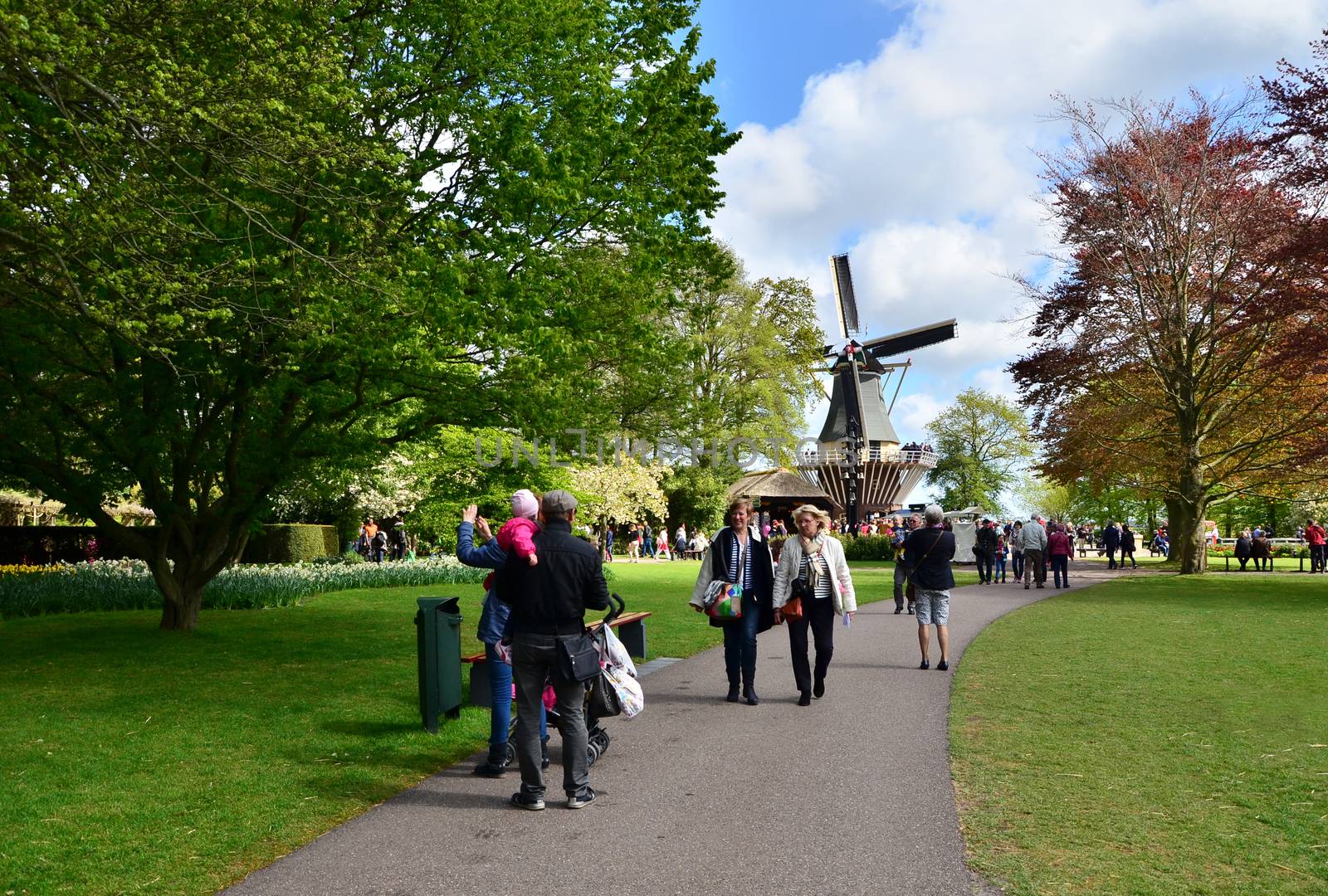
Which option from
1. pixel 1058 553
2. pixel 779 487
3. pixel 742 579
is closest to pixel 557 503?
pixel 742 579

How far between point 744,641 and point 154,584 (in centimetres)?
1516

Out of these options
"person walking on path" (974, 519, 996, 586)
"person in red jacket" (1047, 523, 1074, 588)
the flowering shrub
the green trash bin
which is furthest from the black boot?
"person walking on path" (974, 519, 996, 586)

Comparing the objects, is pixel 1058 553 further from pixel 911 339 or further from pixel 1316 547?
pixel 911 339

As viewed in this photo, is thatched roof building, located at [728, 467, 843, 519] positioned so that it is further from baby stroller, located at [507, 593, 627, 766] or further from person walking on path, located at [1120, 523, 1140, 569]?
baby stroller, located at [507, 593, 627, 766]

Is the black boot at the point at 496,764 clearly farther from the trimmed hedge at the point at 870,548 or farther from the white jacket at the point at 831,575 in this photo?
the trimmed hedge at the point at 870,548

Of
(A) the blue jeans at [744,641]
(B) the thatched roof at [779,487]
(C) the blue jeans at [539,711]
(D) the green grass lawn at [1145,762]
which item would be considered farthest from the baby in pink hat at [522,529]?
(B) the thatched roof at [779,487]

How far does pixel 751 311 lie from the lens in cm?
5088

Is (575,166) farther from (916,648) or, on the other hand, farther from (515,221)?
(916,648)

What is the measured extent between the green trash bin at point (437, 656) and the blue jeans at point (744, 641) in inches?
99.4

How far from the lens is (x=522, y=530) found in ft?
19.8

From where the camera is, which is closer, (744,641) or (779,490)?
(744,641)

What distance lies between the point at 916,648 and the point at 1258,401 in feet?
68.9

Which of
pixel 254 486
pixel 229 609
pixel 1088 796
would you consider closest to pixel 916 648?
pixel 1088 796

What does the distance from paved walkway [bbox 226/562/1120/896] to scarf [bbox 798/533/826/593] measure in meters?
1.26
